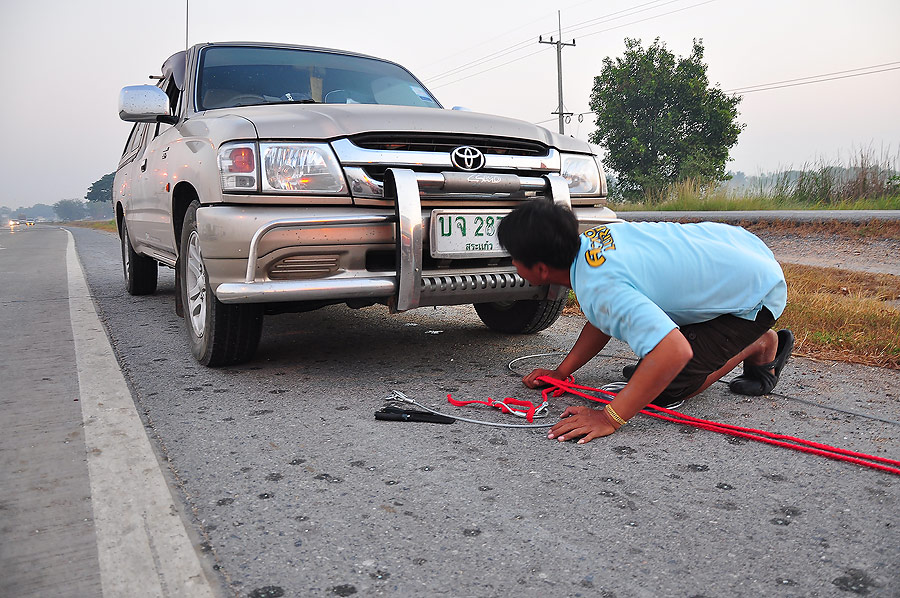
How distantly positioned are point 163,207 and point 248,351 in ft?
4.44

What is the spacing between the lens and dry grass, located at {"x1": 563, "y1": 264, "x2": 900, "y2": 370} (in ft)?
12.8

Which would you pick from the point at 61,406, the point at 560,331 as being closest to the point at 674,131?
the point at 560,331

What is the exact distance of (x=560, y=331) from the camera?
4.84 meters

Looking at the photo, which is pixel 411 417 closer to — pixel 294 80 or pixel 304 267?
pixel 304 267

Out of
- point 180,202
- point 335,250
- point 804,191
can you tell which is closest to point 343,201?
point 335,250

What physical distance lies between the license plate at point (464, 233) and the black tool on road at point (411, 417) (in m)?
0.78

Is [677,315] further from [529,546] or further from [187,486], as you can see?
[187,486]

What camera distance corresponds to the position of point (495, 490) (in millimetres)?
2199

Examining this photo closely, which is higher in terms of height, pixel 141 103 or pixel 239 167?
pixel 141 103

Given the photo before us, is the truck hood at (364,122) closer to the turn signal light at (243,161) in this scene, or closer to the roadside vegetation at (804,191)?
the turn signal light at (243,161)

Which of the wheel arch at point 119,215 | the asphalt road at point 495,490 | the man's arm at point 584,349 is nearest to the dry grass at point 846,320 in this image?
the asphalt road at point 495,490

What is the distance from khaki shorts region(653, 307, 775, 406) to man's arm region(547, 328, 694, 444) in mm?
327

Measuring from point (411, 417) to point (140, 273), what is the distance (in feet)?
15.3

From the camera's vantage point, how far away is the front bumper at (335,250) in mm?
3188
